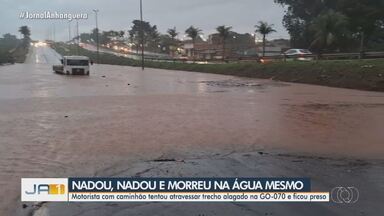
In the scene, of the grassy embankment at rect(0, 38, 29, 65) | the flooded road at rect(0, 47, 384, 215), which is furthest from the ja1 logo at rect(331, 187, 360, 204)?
the grassy embankment at rect(0, 38, 29, 65)

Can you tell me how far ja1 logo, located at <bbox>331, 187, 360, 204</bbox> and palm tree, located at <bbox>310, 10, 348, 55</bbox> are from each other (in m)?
51.1

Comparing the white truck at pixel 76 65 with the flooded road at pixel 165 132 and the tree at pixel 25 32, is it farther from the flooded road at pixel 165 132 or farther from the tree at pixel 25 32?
the tree at pixel 25 32

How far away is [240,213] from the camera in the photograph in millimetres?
7199

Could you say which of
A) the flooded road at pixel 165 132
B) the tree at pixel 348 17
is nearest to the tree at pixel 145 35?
the tree at pixel 348 17

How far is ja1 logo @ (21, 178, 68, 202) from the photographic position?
731 centimetres

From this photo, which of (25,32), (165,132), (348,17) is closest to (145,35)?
(25,32)

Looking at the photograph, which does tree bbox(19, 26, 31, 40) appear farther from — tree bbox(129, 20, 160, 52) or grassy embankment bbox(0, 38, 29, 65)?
tree bbox(129, 20, 160, 52)

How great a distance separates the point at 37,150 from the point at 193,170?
14.9 ft

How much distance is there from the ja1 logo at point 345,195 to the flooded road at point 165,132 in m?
1.18

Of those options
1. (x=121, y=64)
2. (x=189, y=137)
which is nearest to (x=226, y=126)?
(x=189, y=137)

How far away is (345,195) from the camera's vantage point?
8078 millimetres

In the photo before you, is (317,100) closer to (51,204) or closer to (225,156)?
(225,156)

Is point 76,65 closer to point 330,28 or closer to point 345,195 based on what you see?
point 330,28

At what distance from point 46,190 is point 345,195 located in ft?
15.8
